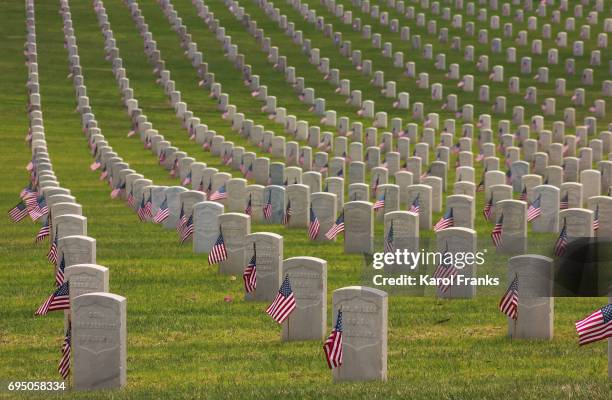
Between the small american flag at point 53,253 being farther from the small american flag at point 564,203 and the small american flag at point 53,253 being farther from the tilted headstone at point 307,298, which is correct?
the small american flag at point 564,203

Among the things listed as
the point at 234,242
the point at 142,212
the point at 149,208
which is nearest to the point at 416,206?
the point at 149,208

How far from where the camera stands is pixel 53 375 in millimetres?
14805

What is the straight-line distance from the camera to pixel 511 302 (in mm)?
16250

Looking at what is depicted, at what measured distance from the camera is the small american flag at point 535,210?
79.9 ft

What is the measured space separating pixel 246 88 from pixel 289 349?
1113 inches

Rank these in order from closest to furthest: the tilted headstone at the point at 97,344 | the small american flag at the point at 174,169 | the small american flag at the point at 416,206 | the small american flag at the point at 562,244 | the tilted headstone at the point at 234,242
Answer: the tilted headstone at the point at 97,344 < the tilted headstone at the point at 234,242 < the small american flag at the point at 562,244 < the small american flag at the point at 416,206 < the small american flag at the point at 174,169

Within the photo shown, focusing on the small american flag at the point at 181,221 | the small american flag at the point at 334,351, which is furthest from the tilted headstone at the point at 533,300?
the small american flag at the point at 181,221

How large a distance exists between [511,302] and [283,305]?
2.30m

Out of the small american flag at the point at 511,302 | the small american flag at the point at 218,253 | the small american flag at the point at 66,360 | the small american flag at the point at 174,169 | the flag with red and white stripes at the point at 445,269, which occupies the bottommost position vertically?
the small american flag at the point at 66,360

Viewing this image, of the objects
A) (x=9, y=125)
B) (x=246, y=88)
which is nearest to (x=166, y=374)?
(x=9, y=125)

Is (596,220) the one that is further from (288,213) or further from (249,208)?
(249,208)

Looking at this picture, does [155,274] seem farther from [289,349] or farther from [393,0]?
[393,0]

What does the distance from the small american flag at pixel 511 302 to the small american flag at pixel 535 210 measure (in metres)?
8.08

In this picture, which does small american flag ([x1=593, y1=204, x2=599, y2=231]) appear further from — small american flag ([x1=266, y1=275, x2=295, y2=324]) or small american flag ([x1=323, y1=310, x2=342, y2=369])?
small american flag ([x1=323, y1=310, x2=342, y2=369])
